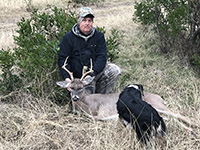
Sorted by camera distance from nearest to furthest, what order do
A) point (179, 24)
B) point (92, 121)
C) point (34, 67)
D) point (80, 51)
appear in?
point (92, 121) → point (34, 67) → point (80, 51) → point (179, 24)

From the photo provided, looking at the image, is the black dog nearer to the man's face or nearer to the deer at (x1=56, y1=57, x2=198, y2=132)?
the deer at (x1=56, y1=57, x2=198, y2=132)

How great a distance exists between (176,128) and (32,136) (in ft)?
7.66

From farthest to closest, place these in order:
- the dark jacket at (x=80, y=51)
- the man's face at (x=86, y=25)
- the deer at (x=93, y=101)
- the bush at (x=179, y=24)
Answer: the bush at (x=179, y=24) < the dark jacket at (x=80, y=51) < the man's face at (x=86, y=25) < the deer at (x=93, y=101)

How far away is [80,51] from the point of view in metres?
4.81

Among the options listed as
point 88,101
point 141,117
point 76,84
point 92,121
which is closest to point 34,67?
point 76,84

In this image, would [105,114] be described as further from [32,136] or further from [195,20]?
[195,20]

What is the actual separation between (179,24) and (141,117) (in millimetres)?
3799

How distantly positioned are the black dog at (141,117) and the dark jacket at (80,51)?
1.53 meters

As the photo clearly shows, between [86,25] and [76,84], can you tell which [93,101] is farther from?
[86,25]

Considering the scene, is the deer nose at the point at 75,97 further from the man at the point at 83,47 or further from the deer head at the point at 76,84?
the man at the point at 83,47

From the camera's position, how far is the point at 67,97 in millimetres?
5016

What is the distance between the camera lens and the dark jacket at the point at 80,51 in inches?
187

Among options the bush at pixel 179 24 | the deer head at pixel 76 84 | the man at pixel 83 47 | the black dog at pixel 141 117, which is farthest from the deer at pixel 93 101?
the bush at pixel 179 24

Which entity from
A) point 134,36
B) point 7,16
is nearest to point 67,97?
point 134,36
